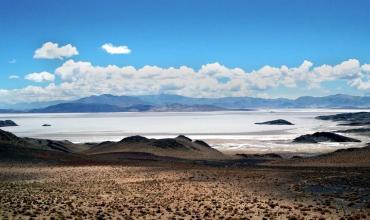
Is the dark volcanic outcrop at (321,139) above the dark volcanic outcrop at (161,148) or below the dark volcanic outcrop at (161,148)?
above

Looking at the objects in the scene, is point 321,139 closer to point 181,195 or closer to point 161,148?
point 161,148

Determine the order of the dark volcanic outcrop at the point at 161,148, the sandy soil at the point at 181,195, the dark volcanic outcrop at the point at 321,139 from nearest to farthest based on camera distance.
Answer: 1. the sandy soil at the point at 181,195
2. the dark volcanic outcrop at the point at 161,148
3. the dark volcanic outcrop at the point at 321,139

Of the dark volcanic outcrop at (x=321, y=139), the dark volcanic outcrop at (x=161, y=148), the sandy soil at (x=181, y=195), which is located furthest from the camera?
the dark volcanic outcrop at (x=321, y=139)

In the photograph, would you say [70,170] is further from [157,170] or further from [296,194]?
[296,194]

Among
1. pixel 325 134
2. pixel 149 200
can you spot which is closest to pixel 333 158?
pixel 149 200

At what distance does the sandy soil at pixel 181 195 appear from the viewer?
1870 centimetres

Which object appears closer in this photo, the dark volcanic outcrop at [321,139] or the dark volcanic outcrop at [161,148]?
the dark volcanic outcrop at [161,148]

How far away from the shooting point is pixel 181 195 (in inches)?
956

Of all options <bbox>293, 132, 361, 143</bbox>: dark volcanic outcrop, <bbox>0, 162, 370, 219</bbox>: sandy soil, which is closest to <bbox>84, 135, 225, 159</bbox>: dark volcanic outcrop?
<bbox>293, 132, 361, 143</bbox>: dark volcanic outcrop

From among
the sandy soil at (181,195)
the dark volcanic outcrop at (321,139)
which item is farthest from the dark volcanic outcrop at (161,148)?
the sandy soil at (181,195)

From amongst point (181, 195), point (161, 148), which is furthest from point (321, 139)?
point (181, 195)

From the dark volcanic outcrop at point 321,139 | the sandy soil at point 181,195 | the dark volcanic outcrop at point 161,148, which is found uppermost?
the dark volcanic outcrop at point 321,139

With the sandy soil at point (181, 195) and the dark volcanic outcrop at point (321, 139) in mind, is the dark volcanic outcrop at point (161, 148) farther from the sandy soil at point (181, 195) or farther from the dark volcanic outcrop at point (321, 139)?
the sandy soil at point (181, 195)

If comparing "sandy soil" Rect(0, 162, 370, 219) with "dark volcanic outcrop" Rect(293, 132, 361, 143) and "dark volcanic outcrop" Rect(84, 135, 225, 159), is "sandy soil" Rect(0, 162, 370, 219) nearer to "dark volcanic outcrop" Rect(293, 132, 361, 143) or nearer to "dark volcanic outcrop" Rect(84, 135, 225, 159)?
"dark volcanic outcrop" Rect(84, 135, 225, 159)
